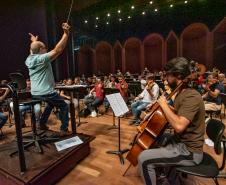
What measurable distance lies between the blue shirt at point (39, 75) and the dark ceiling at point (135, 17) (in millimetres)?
6461

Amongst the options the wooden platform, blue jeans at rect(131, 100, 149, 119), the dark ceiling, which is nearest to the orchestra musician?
the wooden platform

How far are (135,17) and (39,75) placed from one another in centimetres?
1009

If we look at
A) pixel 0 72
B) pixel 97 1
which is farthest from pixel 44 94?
pixel 97 1

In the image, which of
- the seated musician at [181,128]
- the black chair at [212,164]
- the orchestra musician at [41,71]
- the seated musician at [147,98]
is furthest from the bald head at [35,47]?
the seated musician at [147,98]

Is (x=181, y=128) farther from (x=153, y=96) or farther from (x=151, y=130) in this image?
(x=153, y=96)

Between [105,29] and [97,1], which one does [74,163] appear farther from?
[105,29]

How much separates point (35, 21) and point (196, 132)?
8.78 meters

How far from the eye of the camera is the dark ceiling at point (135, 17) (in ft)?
28.8

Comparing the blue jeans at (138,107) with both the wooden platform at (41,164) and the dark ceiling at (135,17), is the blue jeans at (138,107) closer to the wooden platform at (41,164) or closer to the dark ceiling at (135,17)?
the wooden platform at (41,164)

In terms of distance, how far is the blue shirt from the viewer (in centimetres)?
263

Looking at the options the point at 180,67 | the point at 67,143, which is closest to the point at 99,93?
the point at 67,143

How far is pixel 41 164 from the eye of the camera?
2.33 metres

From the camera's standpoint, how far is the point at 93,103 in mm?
5637

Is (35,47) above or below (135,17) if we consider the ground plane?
below
